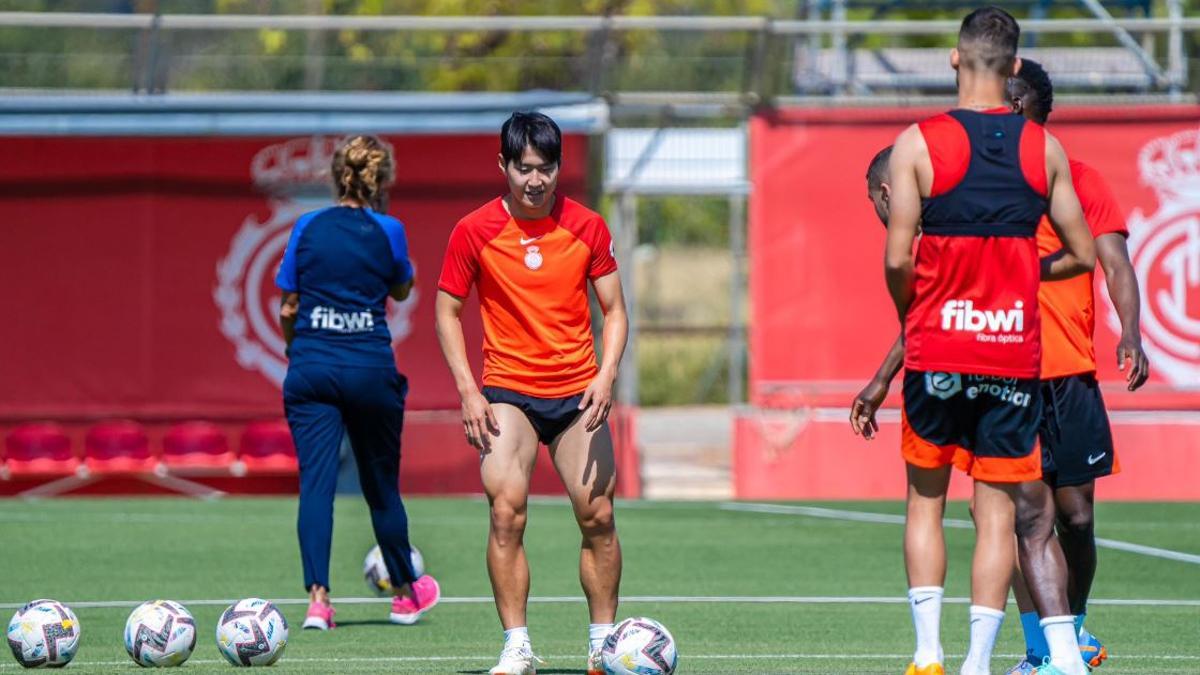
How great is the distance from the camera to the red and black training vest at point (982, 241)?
627 centimetres

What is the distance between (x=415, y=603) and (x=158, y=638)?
2037 mm

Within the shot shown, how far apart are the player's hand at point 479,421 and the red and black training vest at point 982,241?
1814mm

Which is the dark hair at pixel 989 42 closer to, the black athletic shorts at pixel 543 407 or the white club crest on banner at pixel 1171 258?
the black athletic shorts at pixel 543 407

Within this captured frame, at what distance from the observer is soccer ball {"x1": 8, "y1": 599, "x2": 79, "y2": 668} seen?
747cm

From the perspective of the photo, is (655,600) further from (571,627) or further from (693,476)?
(693,476)

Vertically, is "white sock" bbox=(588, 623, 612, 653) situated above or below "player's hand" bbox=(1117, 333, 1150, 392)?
below

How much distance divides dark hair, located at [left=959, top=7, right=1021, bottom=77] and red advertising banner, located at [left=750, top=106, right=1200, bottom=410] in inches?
434

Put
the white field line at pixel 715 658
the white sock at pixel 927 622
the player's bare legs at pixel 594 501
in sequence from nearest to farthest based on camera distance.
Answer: the white sock at pixel 927 622
the player's bare legs at pixel 594 501
the white field line at pixel 715 658

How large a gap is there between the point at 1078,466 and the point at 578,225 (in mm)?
2052

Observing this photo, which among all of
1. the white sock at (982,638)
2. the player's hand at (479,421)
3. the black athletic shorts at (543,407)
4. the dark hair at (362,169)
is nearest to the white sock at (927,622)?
the white sock at (982,638)

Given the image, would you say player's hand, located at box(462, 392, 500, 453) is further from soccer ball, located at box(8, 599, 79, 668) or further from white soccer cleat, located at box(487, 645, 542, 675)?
soccer ball, located at box(8, 599, 79, 668)

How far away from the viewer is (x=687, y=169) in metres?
18.4

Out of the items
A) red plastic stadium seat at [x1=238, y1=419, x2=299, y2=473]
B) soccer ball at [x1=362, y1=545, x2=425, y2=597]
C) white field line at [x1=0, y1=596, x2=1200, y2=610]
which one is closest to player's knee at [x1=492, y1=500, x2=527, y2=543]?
soccer ball at [x1=362, y1=545, x2=425, y2=597]

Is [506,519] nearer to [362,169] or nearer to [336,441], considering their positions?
[336,441]
